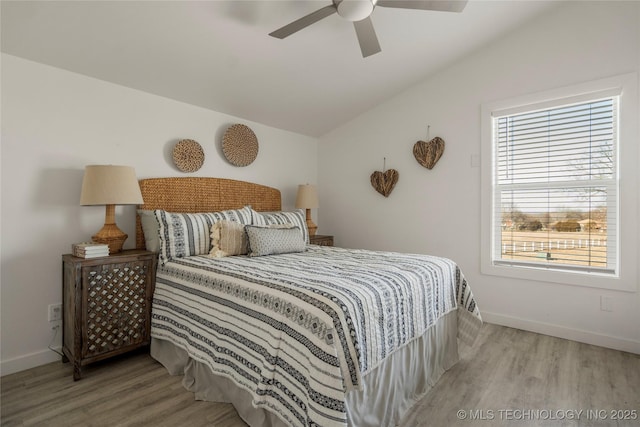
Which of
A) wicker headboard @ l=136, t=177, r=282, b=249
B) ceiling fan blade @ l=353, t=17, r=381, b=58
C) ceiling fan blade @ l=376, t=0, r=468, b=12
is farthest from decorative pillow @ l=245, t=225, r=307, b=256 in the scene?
ceiling fan blade @ l=376, t=0, r=468, b=12

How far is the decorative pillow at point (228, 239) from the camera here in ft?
8.41

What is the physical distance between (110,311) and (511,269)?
336cm

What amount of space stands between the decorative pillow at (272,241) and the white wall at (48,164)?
1.08 metres

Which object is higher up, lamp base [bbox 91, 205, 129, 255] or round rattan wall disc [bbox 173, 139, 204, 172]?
round rattan wall disc [bbox 173, 139, 204, 172]

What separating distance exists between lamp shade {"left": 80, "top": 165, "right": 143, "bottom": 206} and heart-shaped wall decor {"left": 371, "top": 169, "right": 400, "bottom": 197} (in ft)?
8.47

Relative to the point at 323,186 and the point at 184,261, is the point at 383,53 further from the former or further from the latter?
the point at 184,261

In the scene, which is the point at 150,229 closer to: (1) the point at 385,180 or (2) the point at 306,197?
(2) the point at 306,197

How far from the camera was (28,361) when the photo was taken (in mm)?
2227

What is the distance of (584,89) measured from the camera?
269cm

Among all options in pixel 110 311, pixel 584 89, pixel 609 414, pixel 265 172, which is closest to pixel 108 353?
pixel 110 311

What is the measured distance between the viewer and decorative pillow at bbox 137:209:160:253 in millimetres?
2475

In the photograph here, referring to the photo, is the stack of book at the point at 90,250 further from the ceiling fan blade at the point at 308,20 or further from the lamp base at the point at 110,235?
the ceiling fan blade at the point at 308,20

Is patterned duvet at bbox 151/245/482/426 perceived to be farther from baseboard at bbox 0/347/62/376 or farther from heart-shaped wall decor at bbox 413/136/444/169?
heart-shaped wall decor at bbox 413/136/444/169

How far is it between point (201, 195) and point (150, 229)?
2.36 feet
